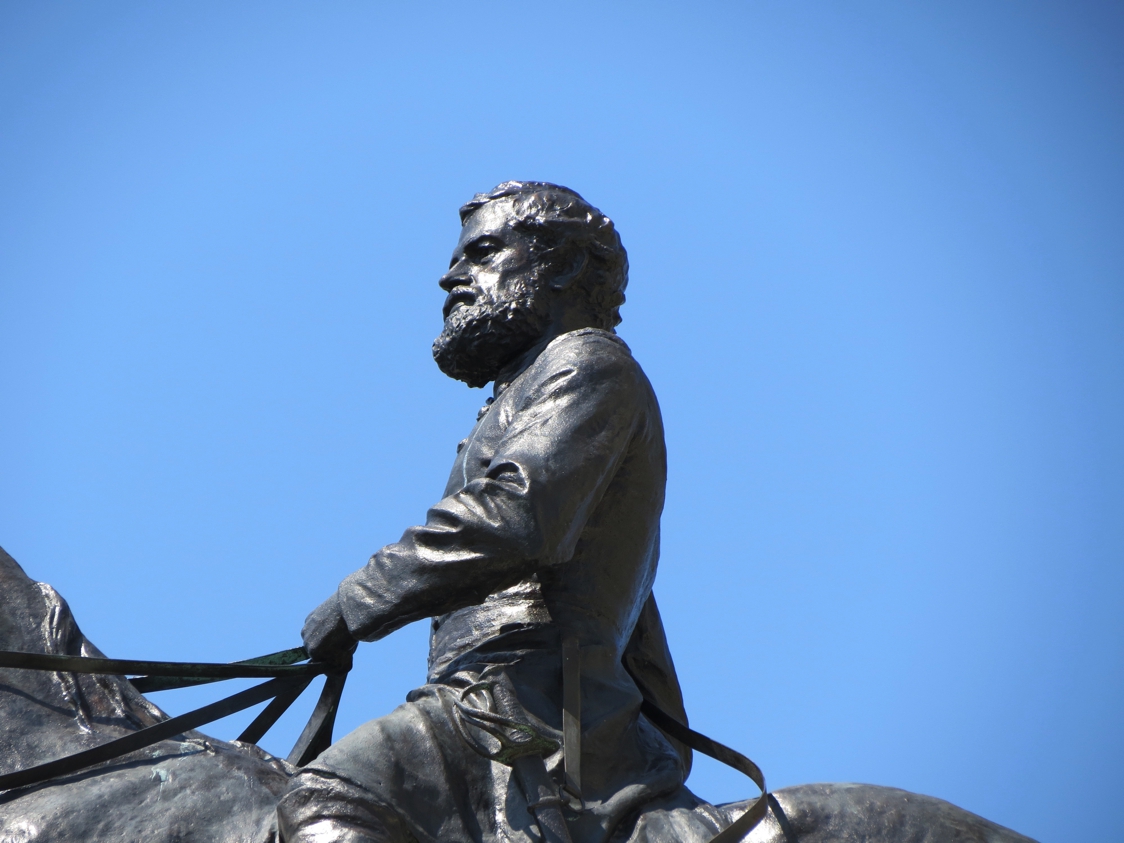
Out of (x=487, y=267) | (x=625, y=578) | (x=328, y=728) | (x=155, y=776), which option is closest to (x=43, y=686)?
(x=155, y=776)

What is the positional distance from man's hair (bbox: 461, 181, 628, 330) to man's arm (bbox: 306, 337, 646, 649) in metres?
1.32

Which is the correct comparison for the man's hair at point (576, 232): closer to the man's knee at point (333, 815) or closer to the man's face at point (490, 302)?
the man's face at point (490, 302)

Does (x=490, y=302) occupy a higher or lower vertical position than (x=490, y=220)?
lower

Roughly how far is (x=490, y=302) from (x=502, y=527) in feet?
5.64

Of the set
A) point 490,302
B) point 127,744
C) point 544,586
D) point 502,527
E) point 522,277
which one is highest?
point 522,277

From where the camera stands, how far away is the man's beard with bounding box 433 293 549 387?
24.5ft

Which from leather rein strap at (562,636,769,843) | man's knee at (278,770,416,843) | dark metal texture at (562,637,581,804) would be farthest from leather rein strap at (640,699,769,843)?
man's knee at (278,770,416,843)

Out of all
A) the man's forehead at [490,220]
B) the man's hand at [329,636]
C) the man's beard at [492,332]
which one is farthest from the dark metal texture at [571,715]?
the man's forehead at [490,220]

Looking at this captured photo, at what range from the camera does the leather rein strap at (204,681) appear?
19.1 feet

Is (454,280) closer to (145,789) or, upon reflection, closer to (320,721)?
(320,721)

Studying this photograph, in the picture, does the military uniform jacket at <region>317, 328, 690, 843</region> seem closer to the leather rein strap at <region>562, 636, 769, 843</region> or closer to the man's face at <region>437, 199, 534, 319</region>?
the leather rein strap at <region>562, 636, 769, 843</region>

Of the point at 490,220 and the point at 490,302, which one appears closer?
the point at 490,302

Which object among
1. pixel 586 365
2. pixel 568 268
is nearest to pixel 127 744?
pixel 586 365

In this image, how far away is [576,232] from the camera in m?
7.71
